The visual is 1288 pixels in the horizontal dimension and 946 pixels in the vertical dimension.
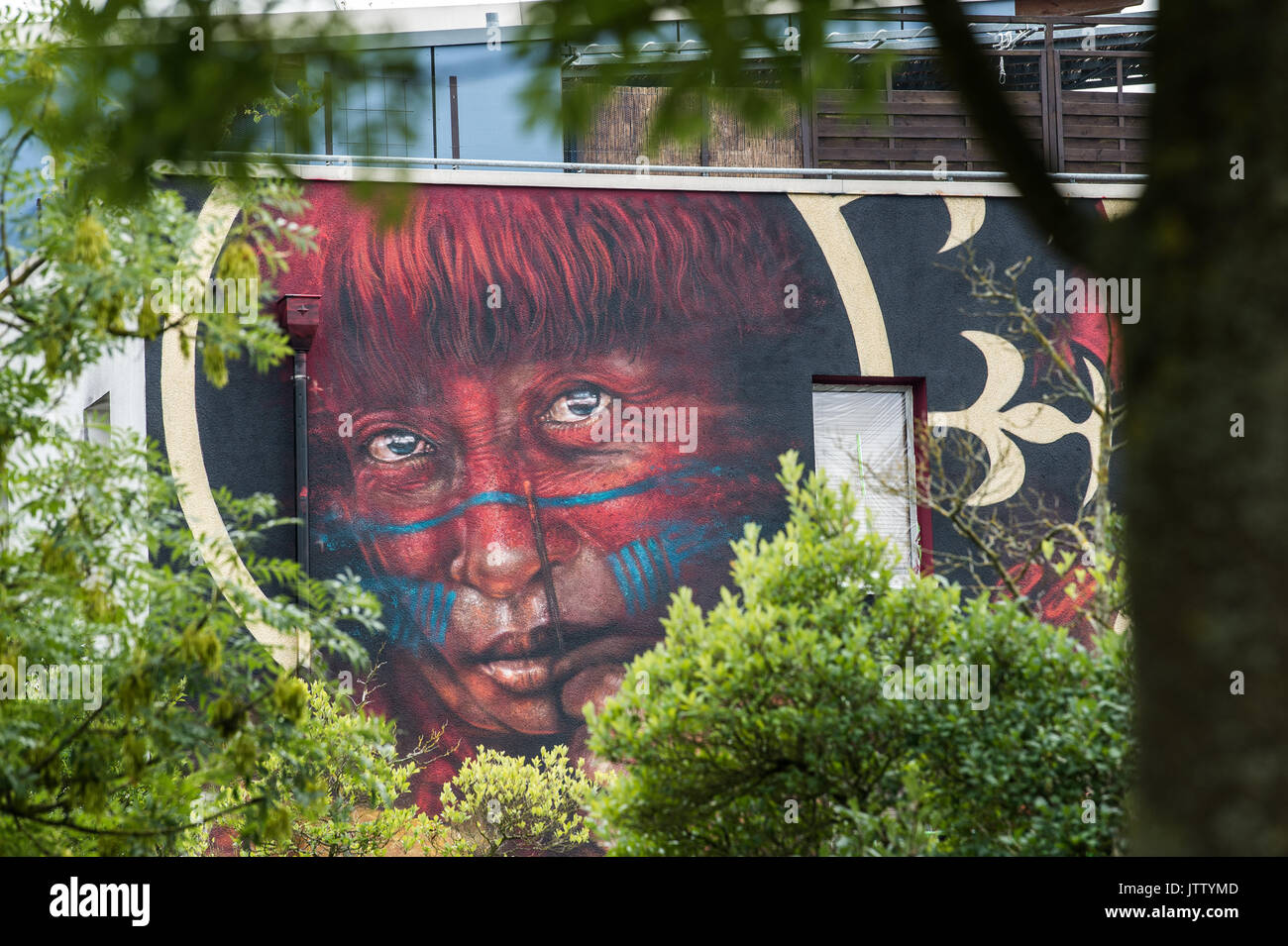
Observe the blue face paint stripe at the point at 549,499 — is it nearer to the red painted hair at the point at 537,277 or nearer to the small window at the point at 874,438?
the small window at the point at 874,438

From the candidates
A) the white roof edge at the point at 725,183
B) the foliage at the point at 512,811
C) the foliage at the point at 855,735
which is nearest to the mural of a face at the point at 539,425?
the white roof edge at the point at 725,183

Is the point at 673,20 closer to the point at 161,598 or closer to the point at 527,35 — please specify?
the point at 527,35

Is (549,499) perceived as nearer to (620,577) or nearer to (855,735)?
(620,577)

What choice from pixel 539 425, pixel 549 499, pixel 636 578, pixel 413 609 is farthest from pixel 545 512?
pixel 413 609

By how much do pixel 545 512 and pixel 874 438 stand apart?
3406mm

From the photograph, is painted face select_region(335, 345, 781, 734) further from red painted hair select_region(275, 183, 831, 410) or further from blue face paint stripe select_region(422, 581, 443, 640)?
red painted hair select_region(275, 183, 831, 410)

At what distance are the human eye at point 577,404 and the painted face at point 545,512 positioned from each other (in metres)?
0.01

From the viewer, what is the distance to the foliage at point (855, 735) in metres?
6.95

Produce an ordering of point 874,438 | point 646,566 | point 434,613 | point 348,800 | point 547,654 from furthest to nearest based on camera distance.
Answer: point 874,438
point 646,566
point 547,654
point 434,613
point 348,800

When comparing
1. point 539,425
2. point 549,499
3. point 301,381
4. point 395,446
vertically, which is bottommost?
point 549,499

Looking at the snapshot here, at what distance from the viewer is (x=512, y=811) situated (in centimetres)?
1201

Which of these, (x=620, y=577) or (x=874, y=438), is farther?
(x=874, y=438)

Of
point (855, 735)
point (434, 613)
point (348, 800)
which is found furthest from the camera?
point (434, 613)
